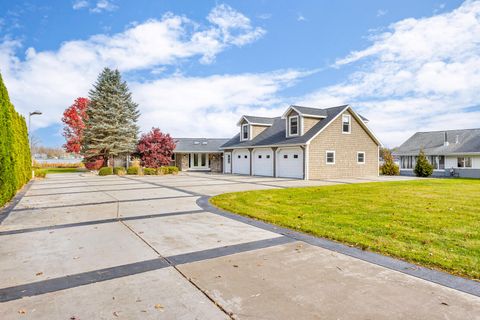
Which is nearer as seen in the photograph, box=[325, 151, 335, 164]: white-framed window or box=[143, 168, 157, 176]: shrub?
box=[325, 151, 335, 164]: white-framed window

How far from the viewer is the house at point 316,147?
846 inches

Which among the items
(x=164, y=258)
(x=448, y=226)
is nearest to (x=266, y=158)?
(x=448, y=226)

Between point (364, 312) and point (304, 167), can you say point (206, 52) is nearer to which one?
point (304, 167)

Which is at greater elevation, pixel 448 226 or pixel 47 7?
pixel 47 7

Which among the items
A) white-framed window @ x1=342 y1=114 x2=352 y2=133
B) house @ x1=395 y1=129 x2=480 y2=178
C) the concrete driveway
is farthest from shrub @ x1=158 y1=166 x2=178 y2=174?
house @ x1=395 y1=129 x2=480 y2=178

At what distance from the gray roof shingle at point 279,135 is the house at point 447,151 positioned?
11.8m

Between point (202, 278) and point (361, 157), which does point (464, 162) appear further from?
point (202, 278)

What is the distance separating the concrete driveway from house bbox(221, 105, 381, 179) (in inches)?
629

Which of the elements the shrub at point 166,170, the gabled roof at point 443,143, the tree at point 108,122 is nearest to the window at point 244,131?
the shrub at point 166,170

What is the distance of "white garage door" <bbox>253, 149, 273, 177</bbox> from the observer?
956 inches

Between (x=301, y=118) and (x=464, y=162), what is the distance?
69.4 feet

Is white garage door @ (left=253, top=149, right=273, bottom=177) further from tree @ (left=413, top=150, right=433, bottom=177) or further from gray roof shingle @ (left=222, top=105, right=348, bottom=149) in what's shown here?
tree @ (left=413, top=150, right=433, bottom=177)

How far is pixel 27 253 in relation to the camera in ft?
15.7

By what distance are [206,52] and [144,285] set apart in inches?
645
